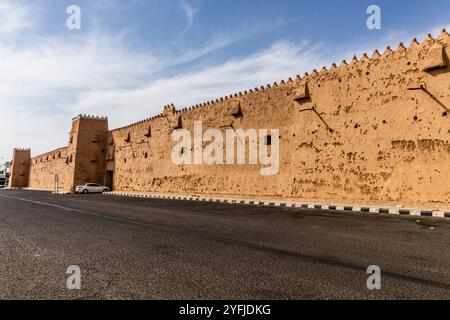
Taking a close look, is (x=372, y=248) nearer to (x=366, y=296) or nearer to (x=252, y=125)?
(x=366, y=296)

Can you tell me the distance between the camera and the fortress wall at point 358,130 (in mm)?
13758

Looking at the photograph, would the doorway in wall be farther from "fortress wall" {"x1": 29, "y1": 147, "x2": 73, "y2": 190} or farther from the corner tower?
"fortress wall" {"x1": 29, "y1": 147, "x2": 73, "y2": 190}

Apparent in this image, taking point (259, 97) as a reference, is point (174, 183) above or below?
below

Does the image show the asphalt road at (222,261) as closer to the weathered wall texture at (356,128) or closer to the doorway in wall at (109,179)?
the weathered wall texture at (356,128)

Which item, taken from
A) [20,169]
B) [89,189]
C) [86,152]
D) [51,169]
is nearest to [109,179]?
[86,152]

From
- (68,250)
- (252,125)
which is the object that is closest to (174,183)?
(252,125)

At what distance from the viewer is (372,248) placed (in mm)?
5973

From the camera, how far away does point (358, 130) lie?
16.3m

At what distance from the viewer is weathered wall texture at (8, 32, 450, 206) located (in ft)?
45.1

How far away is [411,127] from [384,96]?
1.85m

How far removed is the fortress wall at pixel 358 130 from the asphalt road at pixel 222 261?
6.24 m

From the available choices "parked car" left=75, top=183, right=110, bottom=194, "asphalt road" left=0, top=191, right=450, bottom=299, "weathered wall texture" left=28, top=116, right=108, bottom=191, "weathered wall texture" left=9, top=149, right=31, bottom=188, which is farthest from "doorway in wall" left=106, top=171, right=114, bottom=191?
"weathered wall texture" left=9, top=149, right=31, bottom=188

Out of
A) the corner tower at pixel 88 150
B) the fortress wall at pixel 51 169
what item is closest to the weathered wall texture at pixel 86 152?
the corner tower at pixel 88 150
